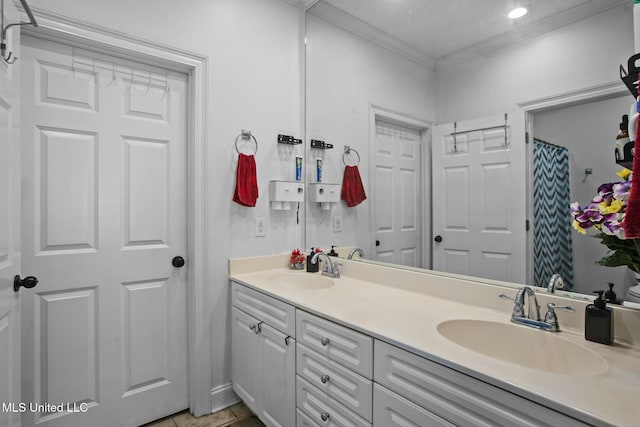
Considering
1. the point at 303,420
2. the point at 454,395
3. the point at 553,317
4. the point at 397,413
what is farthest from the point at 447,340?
the point at 303,420

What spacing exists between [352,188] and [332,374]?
1.15m

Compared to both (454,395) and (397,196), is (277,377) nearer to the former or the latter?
(454,395)

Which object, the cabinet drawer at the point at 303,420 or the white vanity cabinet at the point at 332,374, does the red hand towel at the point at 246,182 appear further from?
the cabinet drawer at the point at 303,420

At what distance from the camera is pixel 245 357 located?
188cm

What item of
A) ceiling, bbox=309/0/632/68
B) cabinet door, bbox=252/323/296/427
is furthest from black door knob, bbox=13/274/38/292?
ceiling, bbox=309/0/632/68

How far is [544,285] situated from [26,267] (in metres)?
2.32

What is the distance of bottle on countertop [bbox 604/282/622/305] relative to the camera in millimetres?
1078

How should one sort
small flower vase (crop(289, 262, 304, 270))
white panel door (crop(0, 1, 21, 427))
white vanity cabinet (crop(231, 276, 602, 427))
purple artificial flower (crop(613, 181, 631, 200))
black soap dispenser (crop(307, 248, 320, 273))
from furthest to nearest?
small flower vase (crop(289, 262, 304, 270))
black soap dispenser (crop(307, 248, 320, 273))
white panel door (crop(0, 1, 21, 427))
purple artificial flower (crop(613, 181, 631, 200))
white vanity cabinet (crop(231, 276, 602, 427))

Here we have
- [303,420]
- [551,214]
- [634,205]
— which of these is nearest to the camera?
[634,205]

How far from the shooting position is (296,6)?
2369 millimetres

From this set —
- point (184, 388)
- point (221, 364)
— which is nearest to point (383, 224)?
point (221, 364)

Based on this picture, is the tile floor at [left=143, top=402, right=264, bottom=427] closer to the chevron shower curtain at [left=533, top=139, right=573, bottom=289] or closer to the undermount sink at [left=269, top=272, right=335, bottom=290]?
the undermount sink at [left=269, top=272, right=335, bottom=290]

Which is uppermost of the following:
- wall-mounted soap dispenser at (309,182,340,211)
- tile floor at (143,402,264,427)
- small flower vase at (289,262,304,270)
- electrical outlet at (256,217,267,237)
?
wall-mounted soap dispenser at (309,182,340,211)

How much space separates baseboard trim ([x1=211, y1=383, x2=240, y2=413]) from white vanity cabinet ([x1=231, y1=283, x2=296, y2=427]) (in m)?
0.08
